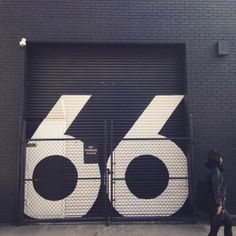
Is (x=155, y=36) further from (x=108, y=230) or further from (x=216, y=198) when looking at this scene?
(x=108, y=230)

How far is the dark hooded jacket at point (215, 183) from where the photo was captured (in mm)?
6527

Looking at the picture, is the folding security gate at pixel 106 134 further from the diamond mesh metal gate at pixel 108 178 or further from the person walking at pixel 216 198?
the person walking at pixel 216 198

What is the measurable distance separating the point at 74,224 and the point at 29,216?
1.15 meters

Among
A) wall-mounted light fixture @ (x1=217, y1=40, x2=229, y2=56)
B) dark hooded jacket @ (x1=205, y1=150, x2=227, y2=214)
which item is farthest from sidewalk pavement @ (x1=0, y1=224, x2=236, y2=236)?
wall-mounted light fixture @ (x1=217, y1=40, x2=229, y2=56)

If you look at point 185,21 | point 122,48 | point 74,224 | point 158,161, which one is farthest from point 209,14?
point 74,224

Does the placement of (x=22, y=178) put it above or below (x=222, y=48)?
below

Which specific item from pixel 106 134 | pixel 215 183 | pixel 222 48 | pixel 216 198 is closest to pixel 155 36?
pixel 222 48

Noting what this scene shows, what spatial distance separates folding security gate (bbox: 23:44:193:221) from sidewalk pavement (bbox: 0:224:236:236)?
39cm

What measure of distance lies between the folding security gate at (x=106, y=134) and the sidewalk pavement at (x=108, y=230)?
386mm

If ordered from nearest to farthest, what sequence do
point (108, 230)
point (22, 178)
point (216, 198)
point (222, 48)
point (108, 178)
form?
point (216, 198), point (108, 230), point (22, 178), point (108, 178), point (222, 48)

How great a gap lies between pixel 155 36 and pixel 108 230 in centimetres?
475

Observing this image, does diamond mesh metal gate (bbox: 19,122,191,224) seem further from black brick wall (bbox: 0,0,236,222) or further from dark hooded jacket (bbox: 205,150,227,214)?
dark hooded jacket (bbox: 205,150,227,214)

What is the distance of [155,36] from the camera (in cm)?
906

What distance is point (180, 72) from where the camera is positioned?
9352 millimetres
